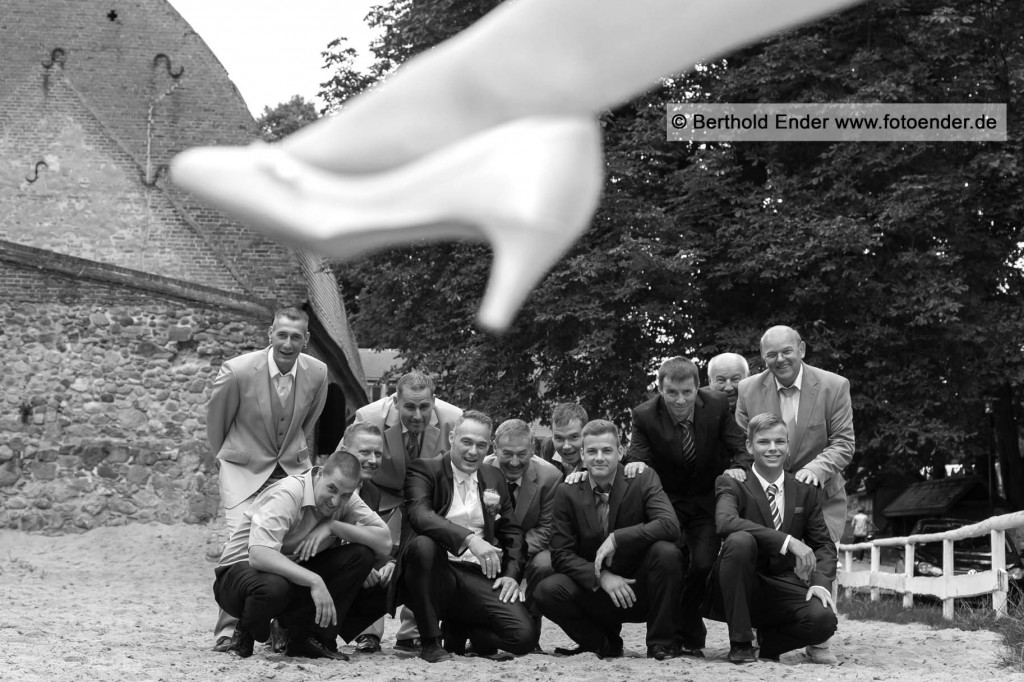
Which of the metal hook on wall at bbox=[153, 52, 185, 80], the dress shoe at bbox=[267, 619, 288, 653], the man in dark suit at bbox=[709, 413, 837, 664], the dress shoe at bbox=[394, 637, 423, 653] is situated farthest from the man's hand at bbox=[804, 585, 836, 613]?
the metal hook on wall at bbox=[153, 52, 185, 80]

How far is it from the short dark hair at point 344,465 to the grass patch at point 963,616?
10.5 feet

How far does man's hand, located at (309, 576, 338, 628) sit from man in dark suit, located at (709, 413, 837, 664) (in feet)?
6.32

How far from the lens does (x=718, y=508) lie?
636 cm

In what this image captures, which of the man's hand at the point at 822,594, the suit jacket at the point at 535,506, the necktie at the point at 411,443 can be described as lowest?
the man's hand at the point at 822,594

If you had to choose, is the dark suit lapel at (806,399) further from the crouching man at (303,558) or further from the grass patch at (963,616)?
the crouching man at (303,558)

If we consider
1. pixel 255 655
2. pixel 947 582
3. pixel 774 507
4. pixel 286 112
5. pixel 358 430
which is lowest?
pixel 255 655

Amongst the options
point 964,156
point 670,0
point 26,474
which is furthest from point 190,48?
point 670,0

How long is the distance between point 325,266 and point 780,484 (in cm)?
1261

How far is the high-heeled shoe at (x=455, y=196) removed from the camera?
150 cm

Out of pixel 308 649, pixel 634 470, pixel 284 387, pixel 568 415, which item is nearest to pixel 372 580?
pixel 308 649

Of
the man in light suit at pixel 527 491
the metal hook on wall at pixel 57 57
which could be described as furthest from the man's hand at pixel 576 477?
the metal hook on wall at pixel 57 57

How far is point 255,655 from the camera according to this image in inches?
239

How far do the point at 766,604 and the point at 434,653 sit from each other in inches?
66.0

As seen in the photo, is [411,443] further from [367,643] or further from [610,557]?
[610,557]
